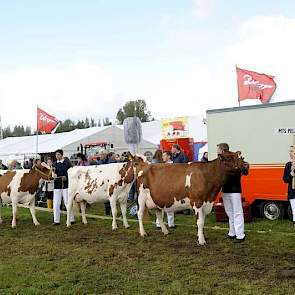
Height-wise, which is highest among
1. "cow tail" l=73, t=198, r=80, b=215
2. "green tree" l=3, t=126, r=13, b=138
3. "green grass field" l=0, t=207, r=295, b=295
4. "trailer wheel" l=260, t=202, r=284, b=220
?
"green tree" l=3, t=126, r=13, b=138

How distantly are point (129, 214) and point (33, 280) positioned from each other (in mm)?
8500

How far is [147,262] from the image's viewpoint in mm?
8477

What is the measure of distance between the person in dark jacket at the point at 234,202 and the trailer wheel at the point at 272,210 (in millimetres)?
3362

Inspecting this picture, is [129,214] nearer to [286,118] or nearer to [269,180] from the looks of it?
[269,180]

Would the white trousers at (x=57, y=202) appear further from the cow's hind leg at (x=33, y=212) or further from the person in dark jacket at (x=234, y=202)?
the person in dark jacket at (x=234, y=202)

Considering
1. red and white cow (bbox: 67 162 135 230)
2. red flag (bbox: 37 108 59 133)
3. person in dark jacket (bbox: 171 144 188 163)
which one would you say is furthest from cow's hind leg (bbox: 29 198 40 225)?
red flag (bbox: 37 108 59 133)

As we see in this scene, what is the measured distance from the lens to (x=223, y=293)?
6.42 metres

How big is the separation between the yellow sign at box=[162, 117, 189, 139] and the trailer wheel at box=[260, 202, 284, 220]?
52.5 feet

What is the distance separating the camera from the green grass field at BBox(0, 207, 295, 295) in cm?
688

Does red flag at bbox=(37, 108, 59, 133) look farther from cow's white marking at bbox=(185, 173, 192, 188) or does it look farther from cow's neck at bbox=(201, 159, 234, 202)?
cow's neck at bbox=(201, 159, 234, 202)

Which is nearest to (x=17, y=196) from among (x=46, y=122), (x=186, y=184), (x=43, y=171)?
(x=43, y=171)

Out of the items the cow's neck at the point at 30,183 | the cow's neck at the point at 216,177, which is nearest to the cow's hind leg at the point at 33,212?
the cow's neck at the point at 30,183

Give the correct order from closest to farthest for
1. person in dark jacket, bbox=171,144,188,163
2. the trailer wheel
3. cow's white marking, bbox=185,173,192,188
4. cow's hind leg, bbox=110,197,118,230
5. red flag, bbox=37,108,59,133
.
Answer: cow's white marking, bbox=185,173,192,188
cow's hind leg, bbox=110,197,118,230
the trailer wheel
person in dark jacket, bbox=171,144,188,163
red flag, bbox=37,108,59,133

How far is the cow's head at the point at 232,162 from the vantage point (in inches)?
390
